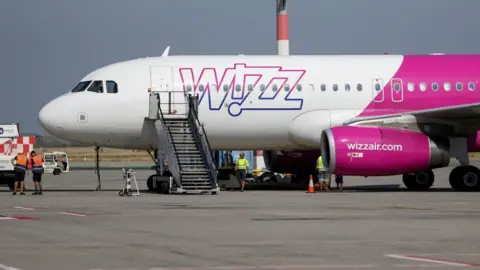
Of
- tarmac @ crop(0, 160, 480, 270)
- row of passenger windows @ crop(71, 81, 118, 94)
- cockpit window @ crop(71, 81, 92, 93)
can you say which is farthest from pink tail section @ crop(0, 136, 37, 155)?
tarmac @ crop(0, 160, 480, 270)

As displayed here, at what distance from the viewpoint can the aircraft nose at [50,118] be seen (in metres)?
30.0

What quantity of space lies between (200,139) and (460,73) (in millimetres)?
8445

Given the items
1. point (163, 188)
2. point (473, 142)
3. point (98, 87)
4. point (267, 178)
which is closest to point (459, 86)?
point (473, 142)

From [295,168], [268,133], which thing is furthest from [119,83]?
[295,168]

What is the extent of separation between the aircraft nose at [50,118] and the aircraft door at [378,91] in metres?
9.53

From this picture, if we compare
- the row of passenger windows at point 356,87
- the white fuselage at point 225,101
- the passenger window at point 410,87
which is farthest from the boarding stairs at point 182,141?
the passenger window at point 410,87

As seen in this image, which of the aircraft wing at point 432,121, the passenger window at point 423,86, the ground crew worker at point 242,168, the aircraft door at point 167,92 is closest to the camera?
the aircraft wing at point 432,121

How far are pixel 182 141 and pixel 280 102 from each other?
318 cm

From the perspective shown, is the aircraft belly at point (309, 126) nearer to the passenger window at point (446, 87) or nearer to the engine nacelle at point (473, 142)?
the passenger window at point (446, 87)

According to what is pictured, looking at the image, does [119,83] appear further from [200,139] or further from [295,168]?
[295,168]

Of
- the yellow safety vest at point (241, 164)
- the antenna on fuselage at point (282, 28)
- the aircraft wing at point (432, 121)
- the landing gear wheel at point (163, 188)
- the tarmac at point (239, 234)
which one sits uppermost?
the antenna on fuselage at point (282, 28)

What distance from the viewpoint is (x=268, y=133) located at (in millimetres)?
30672

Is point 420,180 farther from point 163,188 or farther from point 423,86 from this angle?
point 163,188

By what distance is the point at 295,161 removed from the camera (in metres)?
34.2
